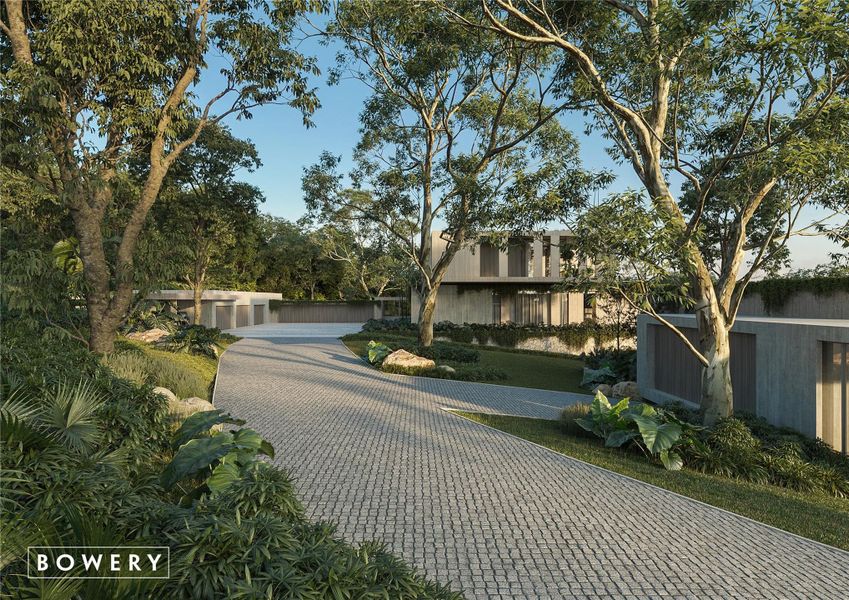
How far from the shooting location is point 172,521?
313 cm

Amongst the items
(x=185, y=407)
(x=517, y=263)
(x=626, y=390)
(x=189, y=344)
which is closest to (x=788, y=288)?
(x=626, y=390)

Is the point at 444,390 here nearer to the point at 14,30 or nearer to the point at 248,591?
the point at 248,591

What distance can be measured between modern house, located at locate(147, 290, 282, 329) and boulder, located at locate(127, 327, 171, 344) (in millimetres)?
7442

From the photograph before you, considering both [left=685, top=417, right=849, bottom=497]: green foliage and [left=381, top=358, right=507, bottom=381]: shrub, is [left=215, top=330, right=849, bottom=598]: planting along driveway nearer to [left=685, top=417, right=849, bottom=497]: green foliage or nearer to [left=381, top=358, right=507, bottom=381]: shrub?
[left=685, top=417, right=849, bottom=497]: green foliage

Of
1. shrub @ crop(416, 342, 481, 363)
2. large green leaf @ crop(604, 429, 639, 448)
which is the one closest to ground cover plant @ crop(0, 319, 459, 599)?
large green leaf @ crop(604, 429, 639, 448)

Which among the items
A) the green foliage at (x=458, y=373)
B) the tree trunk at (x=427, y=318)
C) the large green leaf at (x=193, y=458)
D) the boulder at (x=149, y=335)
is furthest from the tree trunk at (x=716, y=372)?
the boulder at (x=149, y=335)

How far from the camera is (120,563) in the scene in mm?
2779

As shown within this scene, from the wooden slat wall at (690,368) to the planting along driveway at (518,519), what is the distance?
196 inches

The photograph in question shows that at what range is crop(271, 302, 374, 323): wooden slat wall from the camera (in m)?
47.8

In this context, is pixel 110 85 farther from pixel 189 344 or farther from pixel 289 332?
pixel 289 332

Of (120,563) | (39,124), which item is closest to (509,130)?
(39,124)

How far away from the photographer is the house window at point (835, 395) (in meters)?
7.79

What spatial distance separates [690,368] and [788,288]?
802cm

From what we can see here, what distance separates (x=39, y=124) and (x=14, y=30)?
2.27m
